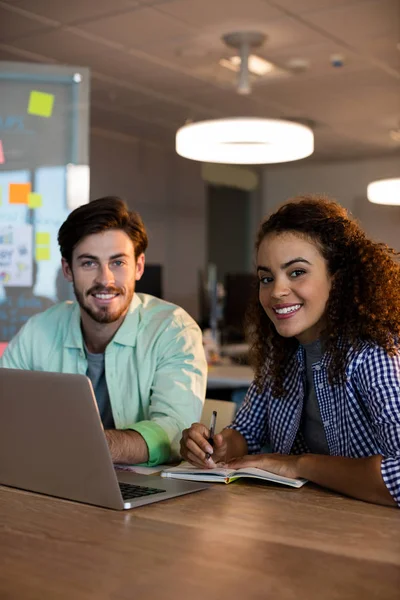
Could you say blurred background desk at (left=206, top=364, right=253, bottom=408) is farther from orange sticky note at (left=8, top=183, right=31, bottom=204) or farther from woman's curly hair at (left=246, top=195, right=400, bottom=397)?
woman's curly hair at (left=246, top=195, right=400, bottom=397)

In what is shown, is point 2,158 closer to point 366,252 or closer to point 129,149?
point 366,252

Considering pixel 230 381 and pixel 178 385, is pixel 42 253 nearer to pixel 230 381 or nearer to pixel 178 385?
pixel 230 381

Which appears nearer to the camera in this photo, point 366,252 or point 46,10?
point 366,252

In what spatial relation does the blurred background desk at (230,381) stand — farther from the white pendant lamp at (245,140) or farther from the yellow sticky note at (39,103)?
the yellow sticky note at (39,103)

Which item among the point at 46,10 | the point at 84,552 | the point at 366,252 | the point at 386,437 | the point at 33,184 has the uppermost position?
the point at 46,10

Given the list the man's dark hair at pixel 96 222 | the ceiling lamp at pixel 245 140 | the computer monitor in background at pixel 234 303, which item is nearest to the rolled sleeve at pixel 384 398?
the man's dark hair at pixel 96 222

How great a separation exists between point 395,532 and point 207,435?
1.84ft

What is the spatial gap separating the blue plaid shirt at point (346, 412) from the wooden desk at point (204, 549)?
179mm

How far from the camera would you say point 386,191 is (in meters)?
5.06

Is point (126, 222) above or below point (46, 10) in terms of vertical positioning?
below

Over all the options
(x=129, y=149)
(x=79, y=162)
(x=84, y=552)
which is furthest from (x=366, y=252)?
(x=129, y=149)

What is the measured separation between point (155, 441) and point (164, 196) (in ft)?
22.4

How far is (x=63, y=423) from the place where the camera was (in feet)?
4.75

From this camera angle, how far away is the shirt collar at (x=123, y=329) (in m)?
2.22
